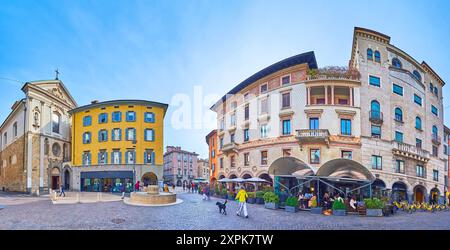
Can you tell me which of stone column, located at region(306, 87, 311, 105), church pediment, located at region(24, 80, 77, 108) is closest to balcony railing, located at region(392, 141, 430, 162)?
stone column, located at region(306, 87, 311, 105)

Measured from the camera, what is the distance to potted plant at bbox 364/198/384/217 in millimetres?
8116

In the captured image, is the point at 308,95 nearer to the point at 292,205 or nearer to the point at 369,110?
the point at 369,110

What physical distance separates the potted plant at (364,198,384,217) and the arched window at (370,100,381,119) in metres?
3.40

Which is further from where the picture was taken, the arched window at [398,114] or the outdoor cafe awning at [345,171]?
the outdoor cafe awning at [345,171]

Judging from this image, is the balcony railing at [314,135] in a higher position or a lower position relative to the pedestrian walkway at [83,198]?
higher

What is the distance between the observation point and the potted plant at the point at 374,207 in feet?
26.6

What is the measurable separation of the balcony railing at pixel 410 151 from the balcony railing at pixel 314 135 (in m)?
1.87

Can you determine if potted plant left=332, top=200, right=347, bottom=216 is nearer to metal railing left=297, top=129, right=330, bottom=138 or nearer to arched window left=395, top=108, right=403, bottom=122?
metal railing left=297, top=129, right=330, bottom=138

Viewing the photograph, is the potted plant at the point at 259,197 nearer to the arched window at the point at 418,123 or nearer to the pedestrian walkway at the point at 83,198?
the pedestrian walkway at the point at 83,198

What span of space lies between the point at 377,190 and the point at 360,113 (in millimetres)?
3161

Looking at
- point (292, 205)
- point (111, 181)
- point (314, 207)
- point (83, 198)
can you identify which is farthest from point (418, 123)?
point (83, 198)

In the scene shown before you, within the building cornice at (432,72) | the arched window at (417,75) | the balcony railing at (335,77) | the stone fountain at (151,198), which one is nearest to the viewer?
the building cornice at (432,72)

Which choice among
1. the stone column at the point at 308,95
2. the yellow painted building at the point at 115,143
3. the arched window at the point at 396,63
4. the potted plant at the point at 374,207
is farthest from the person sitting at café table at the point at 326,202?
the yellow painted building at the point at 115,143
